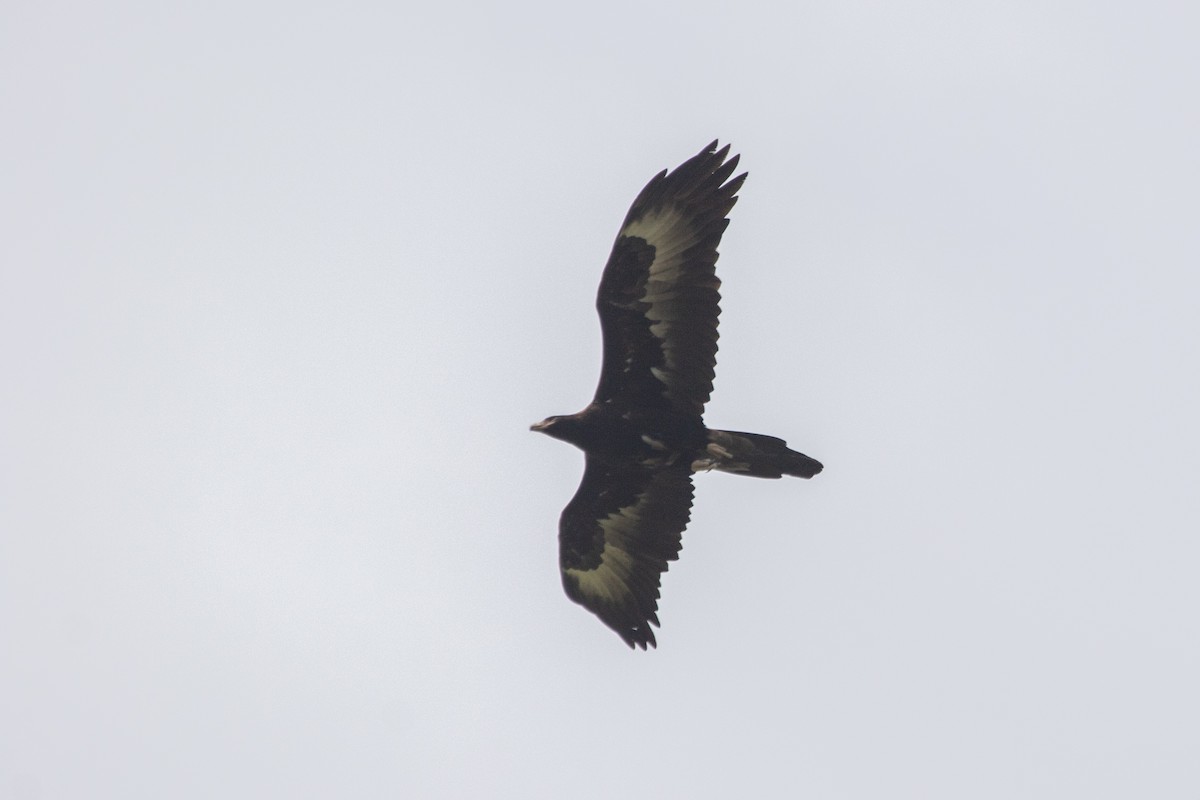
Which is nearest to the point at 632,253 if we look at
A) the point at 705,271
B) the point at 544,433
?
the point at 705,271

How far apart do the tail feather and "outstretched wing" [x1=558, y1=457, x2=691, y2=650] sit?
1170mm

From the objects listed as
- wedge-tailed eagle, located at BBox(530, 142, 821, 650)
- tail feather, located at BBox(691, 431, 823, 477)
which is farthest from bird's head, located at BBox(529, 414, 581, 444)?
tail feather, located at BBox(691, 431, 823, 477)

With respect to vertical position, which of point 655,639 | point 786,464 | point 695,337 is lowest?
point 655,639

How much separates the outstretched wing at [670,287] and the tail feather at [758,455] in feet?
1.69

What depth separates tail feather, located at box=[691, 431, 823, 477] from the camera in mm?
20734

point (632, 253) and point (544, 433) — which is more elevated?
point (632, 253)

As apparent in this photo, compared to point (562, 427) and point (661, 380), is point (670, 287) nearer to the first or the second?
point (661, 380)

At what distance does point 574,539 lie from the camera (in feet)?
74.0

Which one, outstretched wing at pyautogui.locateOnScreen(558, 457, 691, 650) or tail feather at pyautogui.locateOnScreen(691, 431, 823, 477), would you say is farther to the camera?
outstretched wing at pyautogui.locateOnScreen(558, 457, 691, 650)

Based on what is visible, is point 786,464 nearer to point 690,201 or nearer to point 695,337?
point 695,337

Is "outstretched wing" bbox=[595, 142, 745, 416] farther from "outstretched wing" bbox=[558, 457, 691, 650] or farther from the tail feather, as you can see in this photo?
"outstretched wing" bbox=[558, 457, 691, 650]

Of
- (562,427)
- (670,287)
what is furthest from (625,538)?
(670,287)

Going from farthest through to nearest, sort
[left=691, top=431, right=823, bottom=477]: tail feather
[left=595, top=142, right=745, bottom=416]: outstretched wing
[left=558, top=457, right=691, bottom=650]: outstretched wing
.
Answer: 1. [left=558, top=457, right=691, bottom=650]: outstretched wing
2. [left=691, top=431, right=823, bottom=477]: tail feather
3. [left=595, top=142, right=745, bottom=416]: outstretched wing

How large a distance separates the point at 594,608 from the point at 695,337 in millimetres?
4073
